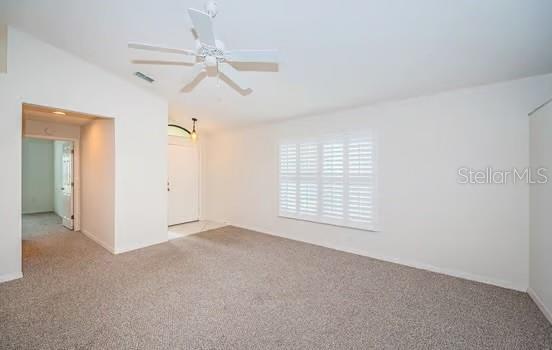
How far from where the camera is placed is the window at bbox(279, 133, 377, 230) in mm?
3701

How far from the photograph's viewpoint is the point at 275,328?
2041 millimetres

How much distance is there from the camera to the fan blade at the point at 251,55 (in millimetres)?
2035

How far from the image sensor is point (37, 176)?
734 centimetres

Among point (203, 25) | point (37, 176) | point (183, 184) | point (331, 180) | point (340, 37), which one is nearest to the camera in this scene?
point (203, 25)

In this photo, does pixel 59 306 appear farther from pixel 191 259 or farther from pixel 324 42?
pixel 324 42

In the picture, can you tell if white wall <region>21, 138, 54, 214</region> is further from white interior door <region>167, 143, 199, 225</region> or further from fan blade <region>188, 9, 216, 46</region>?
fan blade <region>188, 9, 216, 46</region>

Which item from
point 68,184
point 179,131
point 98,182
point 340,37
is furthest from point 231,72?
point 68,184

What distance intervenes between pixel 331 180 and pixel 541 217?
243 cm

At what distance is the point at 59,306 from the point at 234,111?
3.57m

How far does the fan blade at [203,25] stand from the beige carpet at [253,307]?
2398 millimetres

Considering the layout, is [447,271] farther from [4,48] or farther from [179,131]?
[4,48]

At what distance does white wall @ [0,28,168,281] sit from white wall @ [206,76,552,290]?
9.85ft

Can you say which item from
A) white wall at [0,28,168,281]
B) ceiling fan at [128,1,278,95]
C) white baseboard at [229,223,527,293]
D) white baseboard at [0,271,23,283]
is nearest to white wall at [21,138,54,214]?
white wall at [0,28,168,281]

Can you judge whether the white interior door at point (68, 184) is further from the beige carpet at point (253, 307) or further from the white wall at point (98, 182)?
the beige carpet at point (253, 307)
